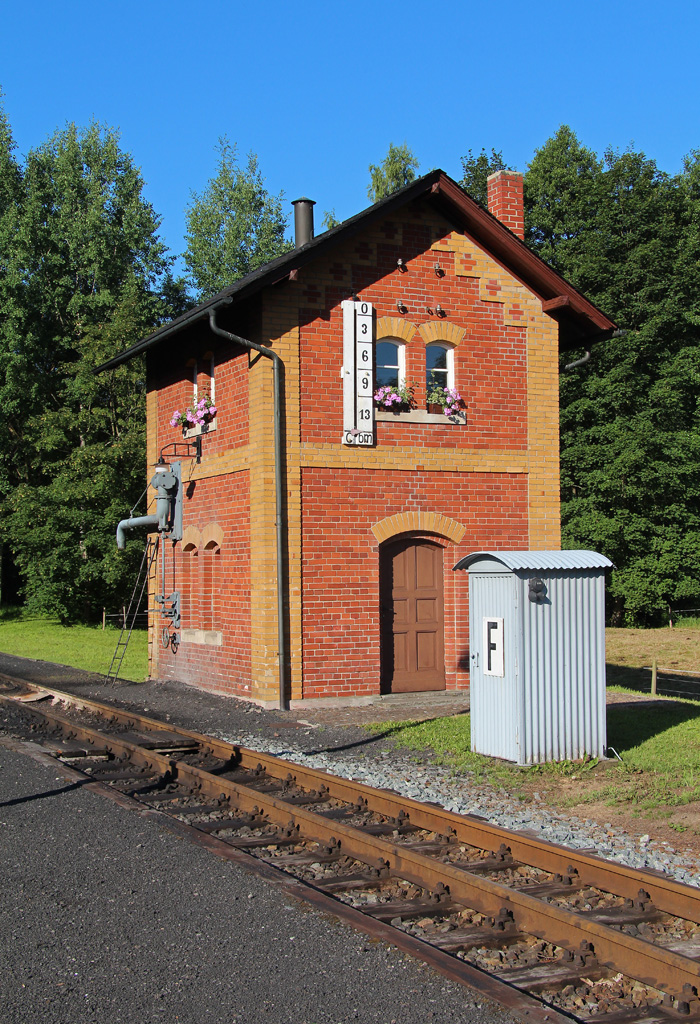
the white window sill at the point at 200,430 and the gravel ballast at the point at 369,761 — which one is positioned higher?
the white window sill at the point at 200,430

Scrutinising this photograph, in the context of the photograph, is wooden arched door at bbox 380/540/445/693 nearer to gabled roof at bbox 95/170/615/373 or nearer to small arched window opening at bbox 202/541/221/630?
small arched window opening at bbox 202/541/221/630

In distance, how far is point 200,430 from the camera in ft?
55.6

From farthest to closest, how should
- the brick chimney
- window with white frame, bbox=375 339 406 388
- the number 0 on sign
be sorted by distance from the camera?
the brick chimney → window with white frame, bbox=375 339 406 388 → the number 0 on sign

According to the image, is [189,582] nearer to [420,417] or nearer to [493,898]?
[420,417]

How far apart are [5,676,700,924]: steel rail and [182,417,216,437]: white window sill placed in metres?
7.41

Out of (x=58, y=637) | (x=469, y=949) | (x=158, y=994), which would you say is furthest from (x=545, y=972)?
(x=58, y=637)

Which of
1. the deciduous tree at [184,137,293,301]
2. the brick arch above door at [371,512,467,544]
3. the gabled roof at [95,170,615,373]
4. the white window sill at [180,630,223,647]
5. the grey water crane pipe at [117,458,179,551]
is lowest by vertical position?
the white window sill at [180,630,223,647]

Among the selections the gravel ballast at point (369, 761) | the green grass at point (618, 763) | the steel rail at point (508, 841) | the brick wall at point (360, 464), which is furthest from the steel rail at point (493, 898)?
the brick wall at point (360, 464)

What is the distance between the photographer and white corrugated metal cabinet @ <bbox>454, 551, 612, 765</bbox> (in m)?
9.37

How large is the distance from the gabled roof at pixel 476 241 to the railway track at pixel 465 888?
7293 millimetres

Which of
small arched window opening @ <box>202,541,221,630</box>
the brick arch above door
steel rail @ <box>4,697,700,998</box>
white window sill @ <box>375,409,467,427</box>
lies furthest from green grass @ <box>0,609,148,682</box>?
steel rail @ <box>4,697,700,998</box>

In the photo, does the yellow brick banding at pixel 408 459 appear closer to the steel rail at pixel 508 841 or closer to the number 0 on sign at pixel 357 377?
the number 0 on sign at pixel 357 377

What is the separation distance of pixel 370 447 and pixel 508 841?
9.09 metres

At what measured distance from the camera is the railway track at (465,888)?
454cm
